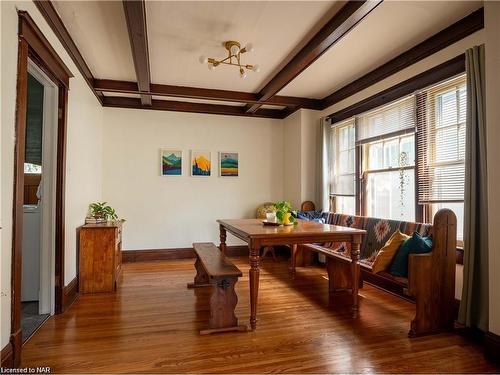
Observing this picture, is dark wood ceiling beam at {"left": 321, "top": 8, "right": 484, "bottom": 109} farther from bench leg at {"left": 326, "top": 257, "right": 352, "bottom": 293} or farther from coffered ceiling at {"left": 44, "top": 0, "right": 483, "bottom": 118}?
bench leg at {"left": 326, "top": 257, "right": 352, "bottom": 293}

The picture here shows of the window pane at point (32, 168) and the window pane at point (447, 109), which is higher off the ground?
the window pane at point (447, 109)

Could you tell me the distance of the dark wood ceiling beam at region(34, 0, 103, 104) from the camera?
2386 mm

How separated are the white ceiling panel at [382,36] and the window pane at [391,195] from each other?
1.33 metres

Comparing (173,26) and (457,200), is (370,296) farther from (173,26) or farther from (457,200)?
(173,26)

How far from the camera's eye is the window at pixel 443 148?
280 cm

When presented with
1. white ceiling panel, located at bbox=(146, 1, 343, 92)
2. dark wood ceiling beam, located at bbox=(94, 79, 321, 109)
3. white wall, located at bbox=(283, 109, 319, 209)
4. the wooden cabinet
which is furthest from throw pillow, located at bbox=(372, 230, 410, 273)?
dark wood ceiling beam, located at bbox=(94, 79, 321, 109)

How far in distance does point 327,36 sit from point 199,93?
2.27m

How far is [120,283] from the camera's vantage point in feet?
12.1

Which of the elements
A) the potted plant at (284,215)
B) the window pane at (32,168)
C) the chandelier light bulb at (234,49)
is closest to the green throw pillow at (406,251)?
the potted plant at (284,215)

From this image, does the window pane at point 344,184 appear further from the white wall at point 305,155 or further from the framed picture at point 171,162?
the framed picture at point 171,162

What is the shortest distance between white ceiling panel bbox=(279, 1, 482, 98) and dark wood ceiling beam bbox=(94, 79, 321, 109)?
0.63 m

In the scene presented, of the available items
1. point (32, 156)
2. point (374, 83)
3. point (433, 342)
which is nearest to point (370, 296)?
point (433, 342)

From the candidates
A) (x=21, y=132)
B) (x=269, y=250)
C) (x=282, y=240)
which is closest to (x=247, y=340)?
(x=282, y=240)

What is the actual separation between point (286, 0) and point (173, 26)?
1.07 metres
